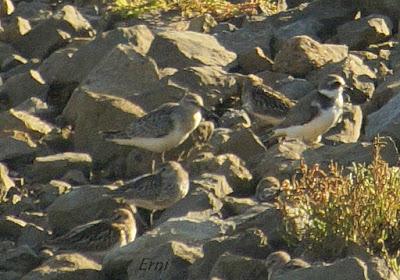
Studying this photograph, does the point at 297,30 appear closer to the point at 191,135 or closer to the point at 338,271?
the point at 191,135

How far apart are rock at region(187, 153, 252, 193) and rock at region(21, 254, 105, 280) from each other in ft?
7.11

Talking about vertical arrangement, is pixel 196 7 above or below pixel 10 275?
below

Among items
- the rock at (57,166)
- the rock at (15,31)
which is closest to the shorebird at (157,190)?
the rock at (57,166)

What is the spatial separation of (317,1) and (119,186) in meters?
6.18

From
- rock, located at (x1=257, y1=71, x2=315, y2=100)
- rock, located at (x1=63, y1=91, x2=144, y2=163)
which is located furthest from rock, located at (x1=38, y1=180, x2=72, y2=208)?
rock, located at (x1=257, y1=71, x2=315, y2=100)

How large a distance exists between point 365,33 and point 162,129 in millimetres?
3857

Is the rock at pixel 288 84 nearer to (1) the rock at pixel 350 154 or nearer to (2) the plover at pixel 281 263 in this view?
(1) the rock at pixel 350 154

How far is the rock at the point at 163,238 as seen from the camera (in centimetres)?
1361

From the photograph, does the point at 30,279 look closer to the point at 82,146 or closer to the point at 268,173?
the point at 268,173

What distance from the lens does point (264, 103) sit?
59.1ft

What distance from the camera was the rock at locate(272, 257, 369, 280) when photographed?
11398 mm

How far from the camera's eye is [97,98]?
18312 millimetres

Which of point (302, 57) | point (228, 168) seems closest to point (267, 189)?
point (228, 168)

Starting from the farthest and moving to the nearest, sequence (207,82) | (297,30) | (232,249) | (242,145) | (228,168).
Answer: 1. (297,30)
2. (207,82)
3. (242,145)
4. (228,168)
5. (232,249)
